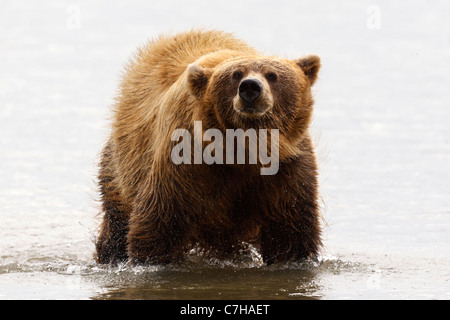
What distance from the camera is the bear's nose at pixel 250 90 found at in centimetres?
807

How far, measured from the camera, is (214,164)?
28.7 ft

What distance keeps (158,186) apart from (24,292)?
1506mm

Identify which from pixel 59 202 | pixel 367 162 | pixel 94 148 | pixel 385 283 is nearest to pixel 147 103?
pixel 385 283

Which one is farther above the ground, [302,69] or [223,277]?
[302,69]

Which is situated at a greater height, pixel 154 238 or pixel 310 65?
pixel 310 65

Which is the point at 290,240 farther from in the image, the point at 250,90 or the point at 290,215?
the point at 250,90

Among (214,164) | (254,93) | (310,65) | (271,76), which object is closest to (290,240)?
(214,164)

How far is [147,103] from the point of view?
9.85 m

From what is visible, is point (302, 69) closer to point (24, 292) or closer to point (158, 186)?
point (158, 186)

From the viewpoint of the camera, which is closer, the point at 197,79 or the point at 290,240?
the point at 197,79

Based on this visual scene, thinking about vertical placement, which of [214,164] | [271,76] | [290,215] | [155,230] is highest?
[271,76]

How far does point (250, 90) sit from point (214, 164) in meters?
0.94

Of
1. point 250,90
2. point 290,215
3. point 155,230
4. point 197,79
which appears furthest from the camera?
point 290,215

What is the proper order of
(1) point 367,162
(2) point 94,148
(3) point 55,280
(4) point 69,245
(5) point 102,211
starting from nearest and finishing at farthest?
1. (3) point 55,280
2. (5) point 102,211
3. (4) point 69,245
4. (1) point 367,162
5. (2) point 94,148
